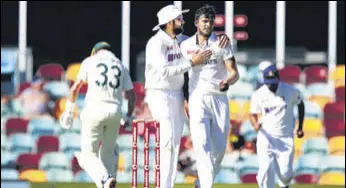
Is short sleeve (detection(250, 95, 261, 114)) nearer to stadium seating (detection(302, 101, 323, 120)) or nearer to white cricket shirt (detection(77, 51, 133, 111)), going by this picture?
white cricket shirt (detection(77, 51, 133, 111))

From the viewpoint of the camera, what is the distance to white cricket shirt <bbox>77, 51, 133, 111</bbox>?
13125 millimetres

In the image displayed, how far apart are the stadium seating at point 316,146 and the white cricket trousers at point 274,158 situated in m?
4.64

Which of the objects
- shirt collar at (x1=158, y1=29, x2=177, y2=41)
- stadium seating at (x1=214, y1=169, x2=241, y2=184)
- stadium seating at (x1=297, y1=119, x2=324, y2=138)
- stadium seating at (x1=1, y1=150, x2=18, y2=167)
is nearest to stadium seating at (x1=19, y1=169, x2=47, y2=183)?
stadium seating at (x1=1, y1=150, x2=18, y2=167)

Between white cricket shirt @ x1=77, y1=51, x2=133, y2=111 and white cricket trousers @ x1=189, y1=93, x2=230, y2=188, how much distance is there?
0.94 meters

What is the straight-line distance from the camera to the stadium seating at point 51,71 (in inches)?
786

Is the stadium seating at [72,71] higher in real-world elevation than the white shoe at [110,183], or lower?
higher

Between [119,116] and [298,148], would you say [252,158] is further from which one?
[119,116]

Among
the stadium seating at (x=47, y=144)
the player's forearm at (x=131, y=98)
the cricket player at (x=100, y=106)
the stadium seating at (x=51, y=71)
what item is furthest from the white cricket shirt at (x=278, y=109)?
the stadium seating at (x=51, y=71)

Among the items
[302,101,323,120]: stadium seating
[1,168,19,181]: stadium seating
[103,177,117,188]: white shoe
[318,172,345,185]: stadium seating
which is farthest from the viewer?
[302,101,323,120]: stadium seating

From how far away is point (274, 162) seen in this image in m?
14.9

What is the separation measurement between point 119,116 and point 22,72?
704 centimetres

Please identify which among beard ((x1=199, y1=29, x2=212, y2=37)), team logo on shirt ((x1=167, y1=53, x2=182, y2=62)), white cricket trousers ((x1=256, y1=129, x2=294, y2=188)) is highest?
beard ((x1=199, y1=29, x2=212, y2=37))

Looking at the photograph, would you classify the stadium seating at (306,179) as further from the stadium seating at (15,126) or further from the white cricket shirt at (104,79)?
the white cricket shirt at (104,79)

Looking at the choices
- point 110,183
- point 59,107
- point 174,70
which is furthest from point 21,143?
point 174,70
